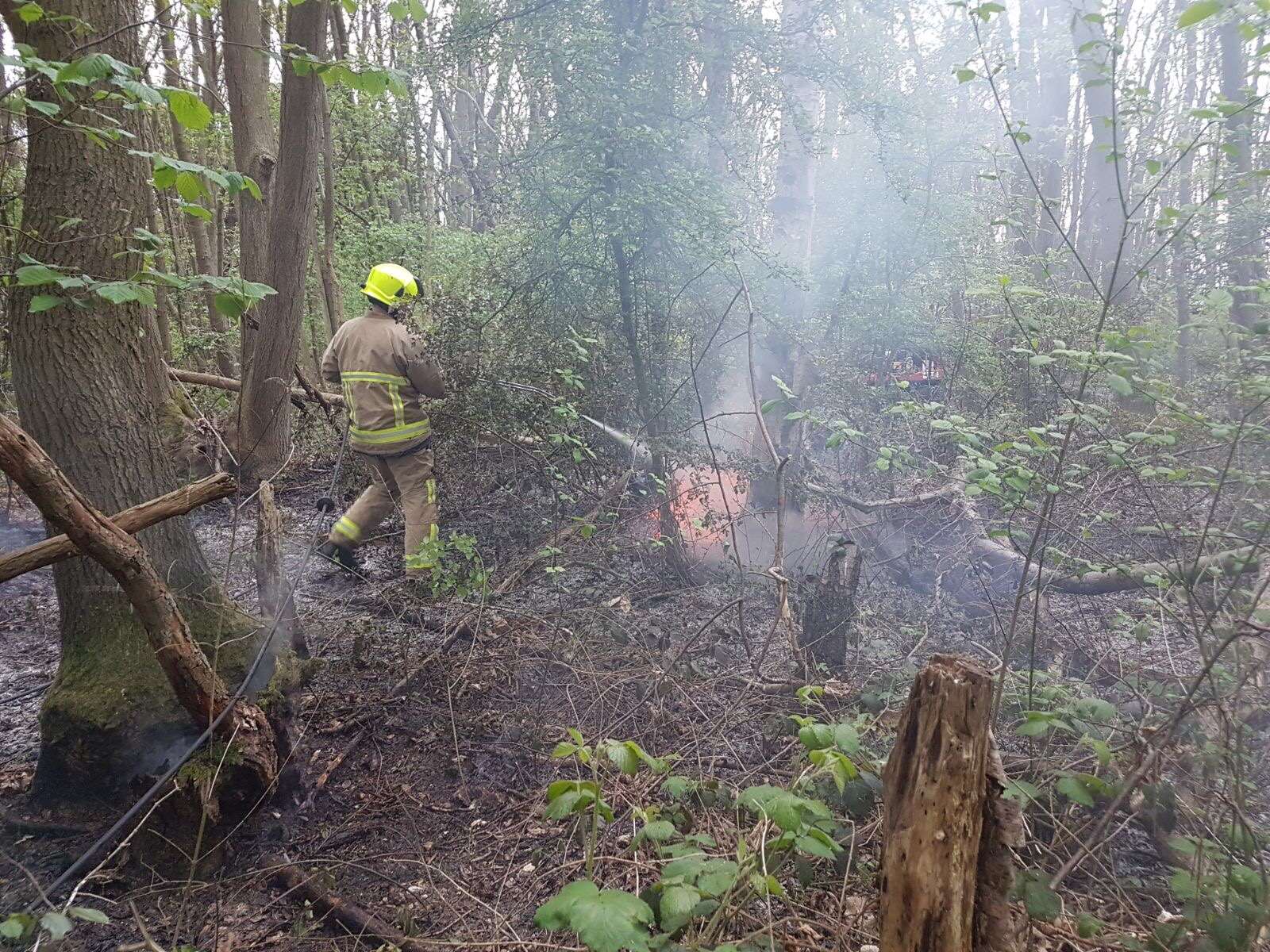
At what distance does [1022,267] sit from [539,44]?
5234 millimetres

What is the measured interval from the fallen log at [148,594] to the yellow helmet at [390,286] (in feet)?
9.76

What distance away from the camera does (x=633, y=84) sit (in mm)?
5000

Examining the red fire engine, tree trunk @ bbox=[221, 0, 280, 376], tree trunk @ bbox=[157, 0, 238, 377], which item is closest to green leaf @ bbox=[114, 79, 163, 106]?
tree trunk @ bbox=[221, 0, 280, 376]

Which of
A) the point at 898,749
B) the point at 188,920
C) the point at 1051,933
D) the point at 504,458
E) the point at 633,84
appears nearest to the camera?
the point at 898,749

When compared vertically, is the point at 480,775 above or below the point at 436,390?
below

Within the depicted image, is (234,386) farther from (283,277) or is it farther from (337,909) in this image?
(337,909)

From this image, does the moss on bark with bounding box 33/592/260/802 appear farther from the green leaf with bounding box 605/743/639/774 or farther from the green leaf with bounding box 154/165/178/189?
the green leaf with bounding box 605/743/639/774

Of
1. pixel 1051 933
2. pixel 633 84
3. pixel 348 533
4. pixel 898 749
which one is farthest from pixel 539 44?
pixel 1051 933

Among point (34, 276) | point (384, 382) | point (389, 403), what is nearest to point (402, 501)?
point (389, 403)

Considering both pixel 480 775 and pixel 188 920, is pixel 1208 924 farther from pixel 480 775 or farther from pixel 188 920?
pixel 188 920

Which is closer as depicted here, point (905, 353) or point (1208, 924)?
point (1208, 924)

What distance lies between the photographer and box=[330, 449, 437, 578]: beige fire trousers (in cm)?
543

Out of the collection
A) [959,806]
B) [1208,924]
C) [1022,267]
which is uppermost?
→ [1022,267]

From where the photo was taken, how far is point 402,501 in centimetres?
554
